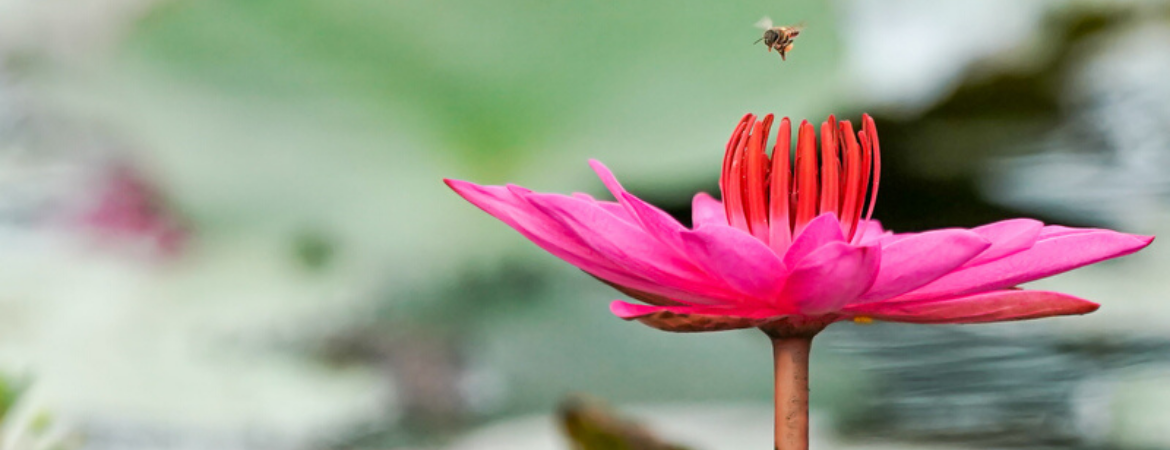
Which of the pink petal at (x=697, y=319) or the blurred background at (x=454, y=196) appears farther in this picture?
the blurred background at (x=454, y=196)

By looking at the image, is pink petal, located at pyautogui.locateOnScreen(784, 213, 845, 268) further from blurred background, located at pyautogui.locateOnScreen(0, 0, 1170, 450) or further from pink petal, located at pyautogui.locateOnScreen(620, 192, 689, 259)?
blurred background, located at pyautogui.locateOnScreen(0, 0, 1170, 450)

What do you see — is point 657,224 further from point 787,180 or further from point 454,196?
point 454,196

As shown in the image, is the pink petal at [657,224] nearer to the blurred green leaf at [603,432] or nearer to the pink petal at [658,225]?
the pink petal at [658,225]

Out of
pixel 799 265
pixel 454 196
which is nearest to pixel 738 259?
pixel 799 265

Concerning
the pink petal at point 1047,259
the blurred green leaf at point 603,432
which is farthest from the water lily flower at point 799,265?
the blurred green leaf at point 603,432

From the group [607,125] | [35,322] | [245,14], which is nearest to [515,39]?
[607,125]

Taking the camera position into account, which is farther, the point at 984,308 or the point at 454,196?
the point at 454,196

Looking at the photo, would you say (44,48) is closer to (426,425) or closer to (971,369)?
(426,425)
